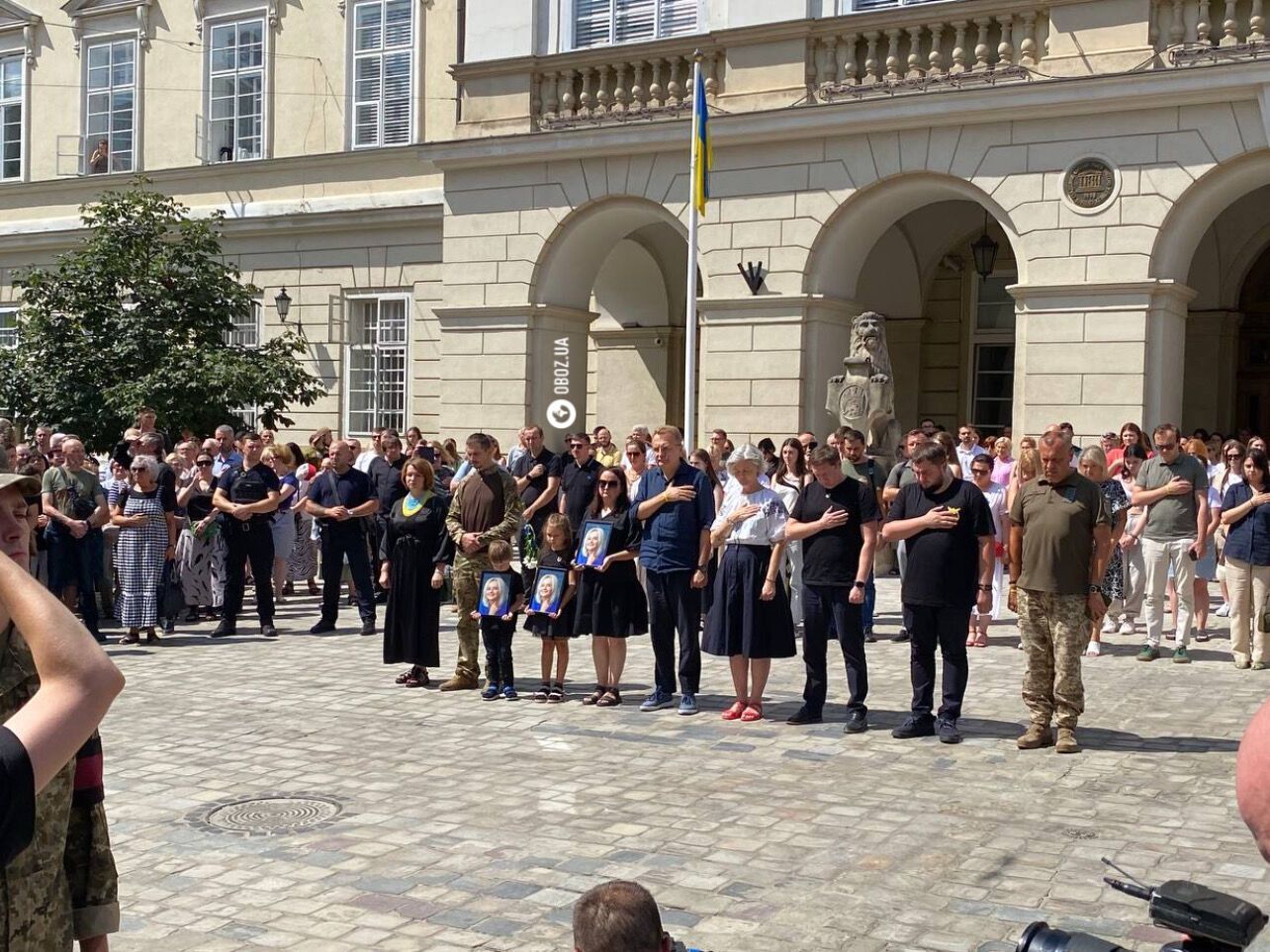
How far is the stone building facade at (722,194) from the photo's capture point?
1777 cm

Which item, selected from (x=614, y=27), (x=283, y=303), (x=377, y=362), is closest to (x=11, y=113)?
(x=283, y=303)

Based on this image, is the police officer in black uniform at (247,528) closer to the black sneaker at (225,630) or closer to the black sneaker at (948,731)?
the black sneaker at (225,630)

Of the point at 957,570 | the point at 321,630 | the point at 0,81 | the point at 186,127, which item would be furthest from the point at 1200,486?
the point at 0,81

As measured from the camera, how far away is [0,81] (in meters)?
29.8

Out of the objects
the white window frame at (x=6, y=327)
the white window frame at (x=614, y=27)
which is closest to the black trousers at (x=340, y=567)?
the white window frame at (x=614, y=27)

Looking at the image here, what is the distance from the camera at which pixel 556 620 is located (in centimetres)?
1043

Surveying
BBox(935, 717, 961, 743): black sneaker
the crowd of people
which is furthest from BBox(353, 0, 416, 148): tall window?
BBox(935, 717, 961, 743): black sneaker

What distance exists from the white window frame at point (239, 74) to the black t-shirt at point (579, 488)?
14423mm

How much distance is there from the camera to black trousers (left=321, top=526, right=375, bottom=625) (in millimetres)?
13930

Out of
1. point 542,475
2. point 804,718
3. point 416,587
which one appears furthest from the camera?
point 542,475

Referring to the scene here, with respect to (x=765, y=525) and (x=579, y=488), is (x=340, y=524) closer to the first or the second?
(x=579, y=488)

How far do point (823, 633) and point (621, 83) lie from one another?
13589 millimetres

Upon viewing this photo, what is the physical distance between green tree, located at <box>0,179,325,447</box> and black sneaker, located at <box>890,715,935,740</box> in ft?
46.4

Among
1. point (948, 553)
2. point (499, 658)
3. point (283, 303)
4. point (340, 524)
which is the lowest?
point (499, 658)
